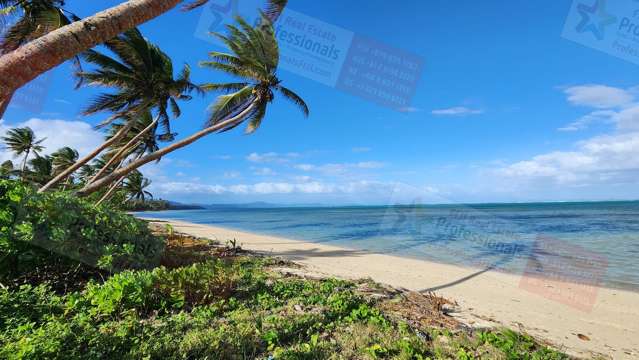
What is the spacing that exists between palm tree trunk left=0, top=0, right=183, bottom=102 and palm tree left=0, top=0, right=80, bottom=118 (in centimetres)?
650

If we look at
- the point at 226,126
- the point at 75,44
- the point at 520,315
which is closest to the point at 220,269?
the point at 75,44

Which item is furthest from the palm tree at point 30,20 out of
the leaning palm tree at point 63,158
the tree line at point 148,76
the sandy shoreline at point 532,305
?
the leaning palm tree at point 63,158

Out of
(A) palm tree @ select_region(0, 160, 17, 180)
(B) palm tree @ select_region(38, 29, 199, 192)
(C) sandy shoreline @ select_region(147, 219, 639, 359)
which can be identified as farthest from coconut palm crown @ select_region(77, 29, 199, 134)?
(C) sandy shoreline @ select_region(147, 219, 639, 359)

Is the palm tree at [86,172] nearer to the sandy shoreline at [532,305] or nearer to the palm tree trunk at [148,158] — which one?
the palm tree trunk at [148,158]

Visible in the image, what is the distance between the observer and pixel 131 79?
9.92m

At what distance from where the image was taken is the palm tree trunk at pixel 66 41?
1.83 metres

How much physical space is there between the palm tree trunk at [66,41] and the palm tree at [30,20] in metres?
6.50

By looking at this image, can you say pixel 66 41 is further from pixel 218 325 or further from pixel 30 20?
pixel 30 20

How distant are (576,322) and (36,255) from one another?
344 inches

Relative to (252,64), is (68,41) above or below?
below

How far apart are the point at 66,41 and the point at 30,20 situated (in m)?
8.30

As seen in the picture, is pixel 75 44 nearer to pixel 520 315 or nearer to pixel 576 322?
pixel 520 315

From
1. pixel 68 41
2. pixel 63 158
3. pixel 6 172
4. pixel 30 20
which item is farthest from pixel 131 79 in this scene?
pixel 63 158

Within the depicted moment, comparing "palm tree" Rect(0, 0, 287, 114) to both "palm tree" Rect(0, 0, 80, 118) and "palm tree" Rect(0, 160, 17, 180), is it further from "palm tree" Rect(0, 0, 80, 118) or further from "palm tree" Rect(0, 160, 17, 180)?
"palm tree" Rect(0, 0, 80, 118)
